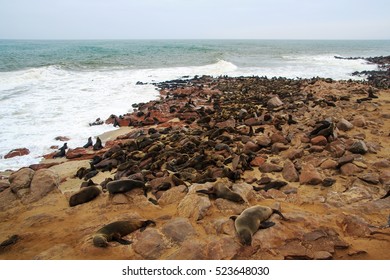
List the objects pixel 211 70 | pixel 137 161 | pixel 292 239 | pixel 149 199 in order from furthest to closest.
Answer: pixel 211 70 < pixel 137 161 < pixel 149 199 < pixel 292 239

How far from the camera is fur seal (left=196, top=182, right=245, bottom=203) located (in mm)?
5359

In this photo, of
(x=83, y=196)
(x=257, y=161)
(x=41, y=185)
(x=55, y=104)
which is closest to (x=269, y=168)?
(x=257, y=161)

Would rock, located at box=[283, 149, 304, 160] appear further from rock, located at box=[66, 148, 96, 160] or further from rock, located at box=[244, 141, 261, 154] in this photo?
rock, located at box=[66, 148, 96, 160]

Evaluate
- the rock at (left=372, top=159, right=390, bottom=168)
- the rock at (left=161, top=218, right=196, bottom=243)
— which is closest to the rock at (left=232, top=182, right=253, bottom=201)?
the rock at (left=161, top=218, right=196, bottom=243)

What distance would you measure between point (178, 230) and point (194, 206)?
734mm

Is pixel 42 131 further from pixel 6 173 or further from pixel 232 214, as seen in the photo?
pixel 232 214

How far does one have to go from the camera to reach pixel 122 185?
5.92 meters

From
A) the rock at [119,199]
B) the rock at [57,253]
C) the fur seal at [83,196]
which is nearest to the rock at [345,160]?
the rock at [119,199]

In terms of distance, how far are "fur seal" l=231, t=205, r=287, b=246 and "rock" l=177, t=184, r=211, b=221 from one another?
63 cm

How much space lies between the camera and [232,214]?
5047mm

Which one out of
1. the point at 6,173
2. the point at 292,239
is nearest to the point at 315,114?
the point at 292,239

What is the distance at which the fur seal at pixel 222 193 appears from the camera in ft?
17.6
